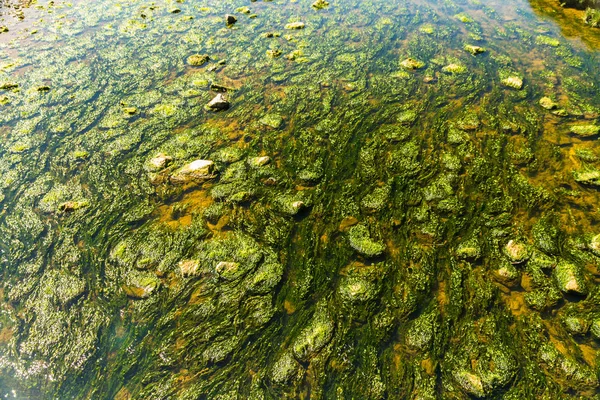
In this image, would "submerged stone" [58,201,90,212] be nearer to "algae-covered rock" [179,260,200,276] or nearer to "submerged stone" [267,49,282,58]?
"algae-covered rock" [179,260,200,276]

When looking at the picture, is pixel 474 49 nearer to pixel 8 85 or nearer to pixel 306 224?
pixel 306 224

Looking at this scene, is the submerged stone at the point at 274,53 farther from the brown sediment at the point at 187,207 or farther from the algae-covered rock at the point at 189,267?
the algae-covered rock at the point at 189,267

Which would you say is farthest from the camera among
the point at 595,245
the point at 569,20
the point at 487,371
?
the point at 569,20

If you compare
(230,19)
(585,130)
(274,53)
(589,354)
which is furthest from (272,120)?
(585,130)

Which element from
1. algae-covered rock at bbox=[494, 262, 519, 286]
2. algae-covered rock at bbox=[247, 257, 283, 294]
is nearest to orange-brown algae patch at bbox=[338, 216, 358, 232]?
algae-covered rock at bbox=[247, 257, 283, 294]

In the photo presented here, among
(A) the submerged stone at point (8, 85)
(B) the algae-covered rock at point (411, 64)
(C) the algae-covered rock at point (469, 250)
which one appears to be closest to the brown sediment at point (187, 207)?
(C) the algae-covered rock at point (469, 250)

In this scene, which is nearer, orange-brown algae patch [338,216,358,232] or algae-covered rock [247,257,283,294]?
algae-covered rock [247,257,283,294]
